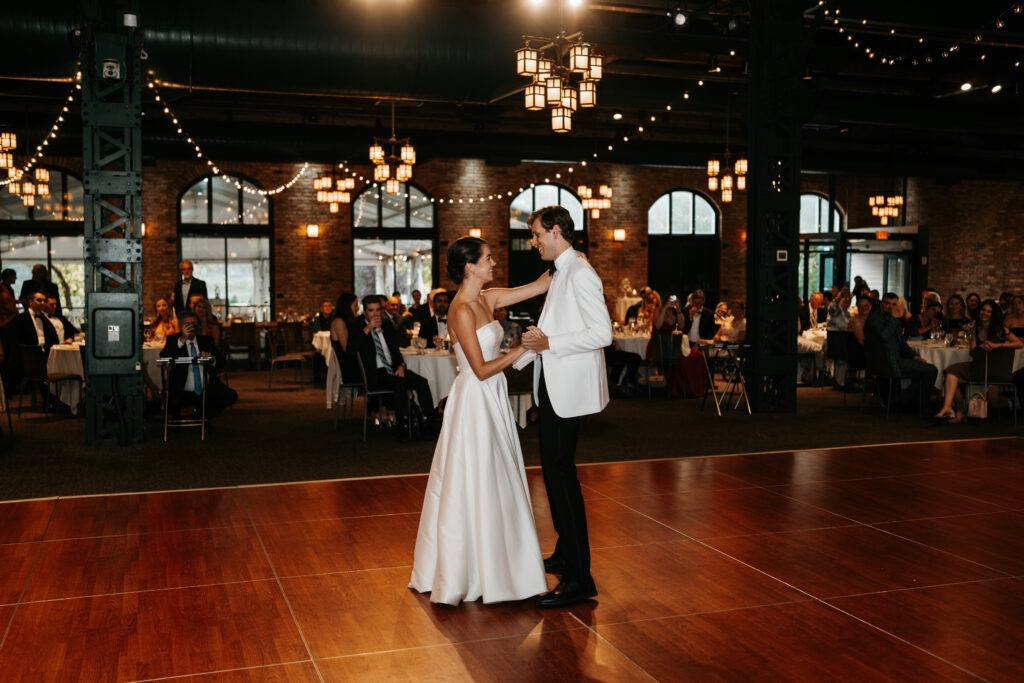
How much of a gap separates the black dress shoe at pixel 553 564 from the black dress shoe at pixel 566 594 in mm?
372

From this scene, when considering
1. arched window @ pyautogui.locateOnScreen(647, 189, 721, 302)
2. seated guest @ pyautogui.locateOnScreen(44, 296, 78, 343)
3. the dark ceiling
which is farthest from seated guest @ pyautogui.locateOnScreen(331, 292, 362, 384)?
arched window @ pyautogui.locateOnScreen(647, 189, 721, 302)

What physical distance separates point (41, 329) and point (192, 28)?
181 inches

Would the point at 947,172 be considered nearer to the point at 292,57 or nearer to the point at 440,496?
the point at 292,57

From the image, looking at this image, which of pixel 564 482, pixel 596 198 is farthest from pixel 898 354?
pixel 596 198

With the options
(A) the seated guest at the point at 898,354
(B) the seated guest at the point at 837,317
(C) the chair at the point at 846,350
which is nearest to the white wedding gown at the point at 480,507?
(A) the seated guest at the point at 898,354

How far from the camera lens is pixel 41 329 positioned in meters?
10.9

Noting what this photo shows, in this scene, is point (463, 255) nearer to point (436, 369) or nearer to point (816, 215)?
point (436, 369)

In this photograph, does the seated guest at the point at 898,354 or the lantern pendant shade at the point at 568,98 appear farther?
the seated guest at the point at 898,354

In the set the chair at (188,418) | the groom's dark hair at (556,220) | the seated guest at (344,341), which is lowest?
the chair at (188,418)

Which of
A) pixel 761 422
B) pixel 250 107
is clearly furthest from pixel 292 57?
pixel 250 107

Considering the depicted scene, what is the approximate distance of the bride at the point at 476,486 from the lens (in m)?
3.89

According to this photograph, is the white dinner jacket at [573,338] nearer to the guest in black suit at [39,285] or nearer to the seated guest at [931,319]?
the seated guest at [931,319]

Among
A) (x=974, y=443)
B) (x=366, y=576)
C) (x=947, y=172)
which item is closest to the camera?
(x=366, y=576)

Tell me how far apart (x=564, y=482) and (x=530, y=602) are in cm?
57
